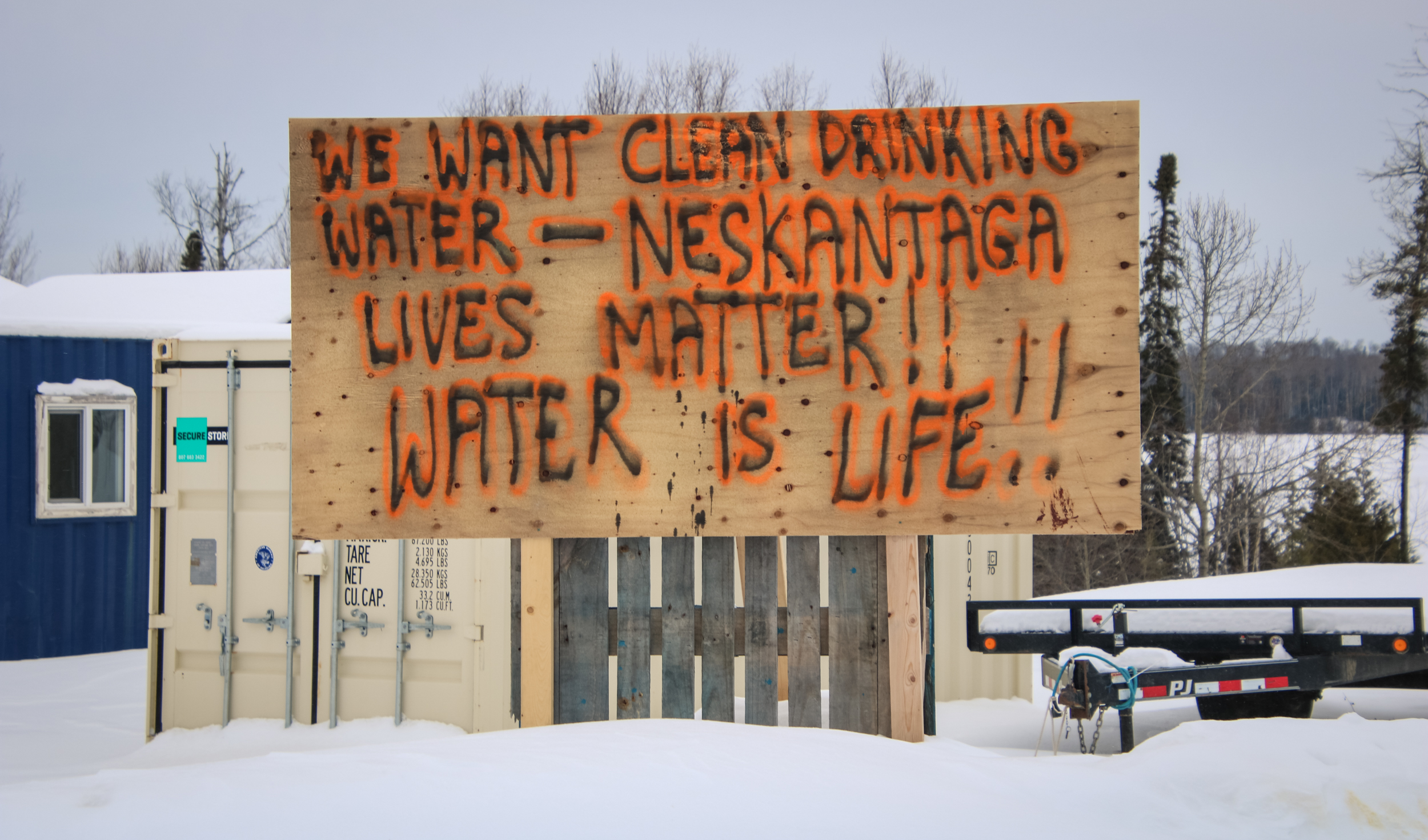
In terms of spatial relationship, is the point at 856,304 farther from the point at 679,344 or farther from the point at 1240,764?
the point at 1240,764

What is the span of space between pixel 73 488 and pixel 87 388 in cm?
116

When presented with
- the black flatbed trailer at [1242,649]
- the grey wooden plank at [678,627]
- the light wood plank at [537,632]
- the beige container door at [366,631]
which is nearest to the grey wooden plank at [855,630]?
the grey wooden plank at [678,627]

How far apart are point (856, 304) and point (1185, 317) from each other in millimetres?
24783

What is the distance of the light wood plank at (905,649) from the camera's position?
352 cm

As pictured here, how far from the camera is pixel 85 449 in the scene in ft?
32.4

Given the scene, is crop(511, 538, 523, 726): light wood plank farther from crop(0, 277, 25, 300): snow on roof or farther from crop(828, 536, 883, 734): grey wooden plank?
crop(0, 277, 25, 300): snow on roof

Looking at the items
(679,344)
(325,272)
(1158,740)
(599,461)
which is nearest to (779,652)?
(599,461)

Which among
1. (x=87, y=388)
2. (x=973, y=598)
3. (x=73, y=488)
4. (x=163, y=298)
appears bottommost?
(x=973, y=598)

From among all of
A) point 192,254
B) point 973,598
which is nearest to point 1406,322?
point 973,598

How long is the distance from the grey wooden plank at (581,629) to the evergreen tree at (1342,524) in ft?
69.3

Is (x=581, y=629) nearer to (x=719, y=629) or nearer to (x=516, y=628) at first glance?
(x=516, y=628)

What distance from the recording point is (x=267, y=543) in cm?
621

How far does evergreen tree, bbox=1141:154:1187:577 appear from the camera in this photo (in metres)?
25.6

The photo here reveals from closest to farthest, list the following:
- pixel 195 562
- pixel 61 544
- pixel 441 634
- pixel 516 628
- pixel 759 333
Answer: pixel 759 333
pixel 516 628
pixel 441 634
pixel 195 562
pixel 61 544
